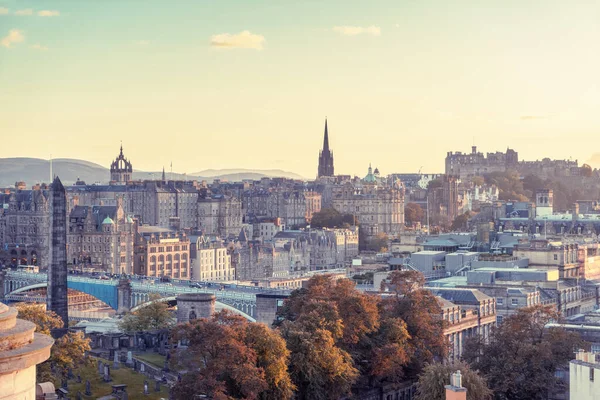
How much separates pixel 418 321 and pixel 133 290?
4509 cm

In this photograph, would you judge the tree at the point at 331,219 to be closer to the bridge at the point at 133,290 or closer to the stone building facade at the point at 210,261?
the stone building facade at the point at 210,261

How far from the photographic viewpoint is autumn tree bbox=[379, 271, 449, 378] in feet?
186

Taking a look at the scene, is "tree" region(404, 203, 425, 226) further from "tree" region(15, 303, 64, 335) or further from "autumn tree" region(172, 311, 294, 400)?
"autumn tree" region(172, 311, 294, 400)

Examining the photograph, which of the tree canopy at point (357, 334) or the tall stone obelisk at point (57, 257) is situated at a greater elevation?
the tall stone obelisk at point (57, 257)

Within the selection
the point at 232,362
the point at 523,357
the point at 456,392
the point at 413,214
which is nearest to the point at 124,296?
the point at 523,357

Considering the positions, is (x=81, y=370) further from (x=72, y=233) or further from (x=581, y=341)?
(x=72, y=233)

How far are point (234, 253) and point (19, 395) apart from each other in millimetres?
126104

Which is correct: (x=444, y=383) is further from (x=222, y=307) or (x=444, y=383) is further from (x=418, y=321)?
(x=222, y=307)

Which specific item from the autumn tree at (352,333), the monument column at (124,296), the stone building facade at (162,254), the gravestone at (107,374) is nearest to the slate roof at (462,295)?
the autumn tree at (352,333)

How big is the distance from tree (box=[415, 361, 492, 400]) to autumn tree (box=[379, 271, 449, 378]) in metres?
8.58

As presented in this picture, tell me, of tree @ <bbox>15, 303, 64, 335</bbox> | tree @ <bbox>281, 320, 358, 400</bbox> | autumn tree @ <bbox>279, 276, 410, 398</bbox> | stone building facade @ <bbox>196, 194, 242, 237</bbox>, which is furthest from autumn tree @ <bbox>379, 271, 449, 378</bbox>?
stone building facade @ <bbox>196, 194, 242, 237</bbox>

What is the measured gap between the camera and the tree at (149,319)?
8012 cm

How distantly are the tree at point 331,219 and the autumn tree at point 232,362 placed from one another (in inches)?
4763

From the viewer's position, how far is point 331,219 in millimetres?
169000
